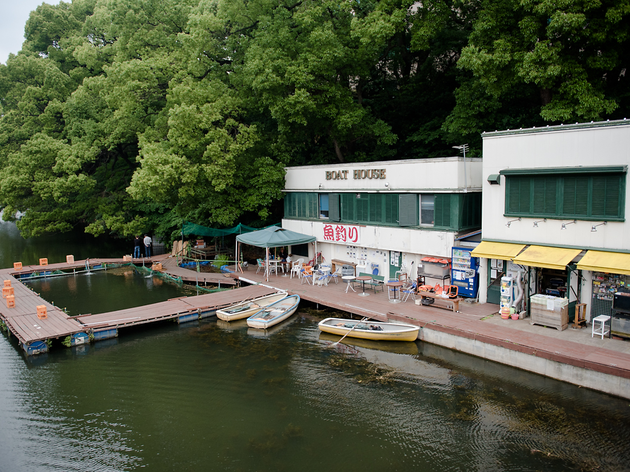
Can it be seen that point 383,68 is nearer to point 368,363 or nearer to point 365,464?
point 368,363

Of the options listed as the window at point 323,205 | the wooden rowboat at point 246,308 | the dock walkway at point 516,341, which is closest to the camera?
the dock walkway at point 516,341

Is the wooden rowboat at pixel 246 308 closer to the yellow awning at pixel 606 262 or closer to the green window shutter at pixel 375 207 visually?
the green window shutter at pixel 375 207

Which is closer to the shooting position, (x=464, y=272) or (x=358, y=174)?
(x=464, y=272)

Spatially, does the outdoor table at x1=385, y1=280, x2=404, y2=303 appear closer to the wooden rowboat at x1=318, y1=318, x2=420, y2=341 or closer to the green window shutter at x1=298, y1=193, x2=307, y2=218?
the wooden rowboat at x1=318, y1=318, x2=420, y2=341

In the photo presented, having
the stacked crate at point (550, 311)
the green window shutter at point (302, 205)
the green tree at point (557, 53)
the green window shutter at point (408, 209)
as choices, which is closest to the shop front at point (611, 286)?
the stacked crate at point (550, 311)

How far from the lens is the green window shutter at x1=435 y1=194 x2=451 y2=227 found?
733 inches

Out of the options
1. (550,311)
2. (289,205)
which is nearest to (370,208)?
(289,205)

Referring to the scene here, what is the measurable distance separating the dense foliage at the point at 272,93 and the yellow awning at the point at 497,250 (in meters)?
6.88

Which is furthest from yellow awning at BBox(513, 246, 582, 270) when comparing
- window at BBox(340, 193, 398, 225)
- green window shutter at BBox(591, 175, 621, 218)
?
window at BBox(340, 193, 398, 225)

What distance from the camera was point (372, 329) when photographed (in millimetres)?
16312

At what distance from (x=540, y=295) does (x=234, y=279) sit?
1570 centimetres

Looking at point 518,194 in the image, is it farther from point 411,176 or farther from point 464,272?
point 411,176

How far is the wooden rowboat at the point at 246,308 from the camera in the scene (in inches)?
758

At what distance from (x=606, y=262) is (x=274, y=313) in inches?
477
